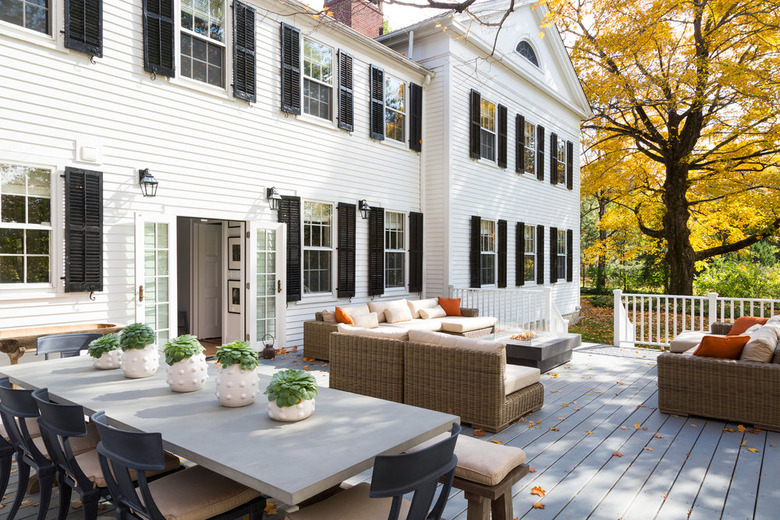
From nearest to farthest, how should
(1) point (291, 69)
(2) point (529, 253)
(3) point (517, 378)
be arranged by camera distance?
(3) point (517, 378) < (1) point (291, 69) < (2) point (529, 253)

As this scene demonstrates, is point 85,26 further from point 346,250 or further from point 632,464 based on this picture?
point 632,464

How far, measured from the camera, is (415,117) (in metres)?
10.6

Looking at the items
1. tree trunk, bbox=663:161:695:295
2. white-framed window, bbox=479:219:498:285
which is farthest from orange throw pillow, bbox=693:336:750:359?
tree trunk, bbox=663:161:695:295

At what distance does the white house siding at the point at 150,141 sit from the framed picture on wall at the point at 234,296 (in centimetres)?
81

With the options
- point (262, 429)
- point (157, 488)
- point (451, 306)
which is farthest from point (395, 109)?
point (157, 488)

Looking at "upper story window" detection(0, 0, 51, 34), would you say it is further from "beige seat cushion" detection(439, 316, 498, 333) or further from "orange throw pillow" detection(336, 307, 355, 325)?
"beige seat cushion" detection(439, 316, 498, 333)

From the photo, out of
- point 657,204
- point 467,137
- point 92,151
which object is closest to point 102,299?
point 92,151

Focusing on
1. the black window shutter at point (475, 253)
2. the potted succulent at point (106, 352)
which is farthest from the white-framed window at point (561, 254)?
the potted succulent at point (106, 352)

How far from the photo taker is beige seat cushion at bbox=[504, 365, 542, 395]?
467 centimetres

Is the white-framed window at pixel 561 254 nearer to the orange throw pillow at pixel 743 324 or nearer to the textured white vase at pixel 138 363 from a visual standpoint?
the orange throw pillow at pixel 743 324

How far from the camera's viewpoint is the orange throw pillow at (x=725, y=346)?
4973mm

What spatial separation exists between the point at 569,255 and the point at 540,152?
370 centimetres

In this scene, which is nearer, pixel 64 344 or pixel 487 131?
pixel 64 344

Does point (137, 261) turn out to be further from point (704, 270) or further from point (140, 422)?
point (704, 270)
